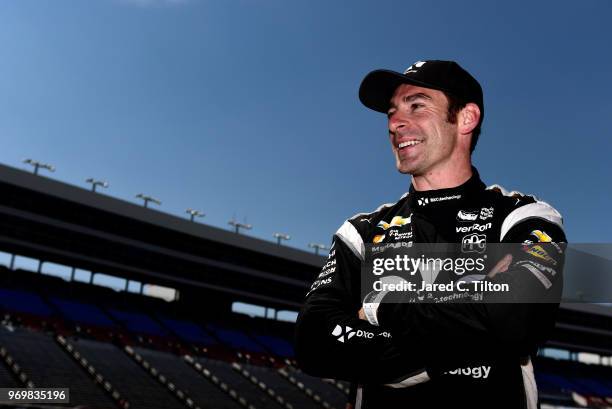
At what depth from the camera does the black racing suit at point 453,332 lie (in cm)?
190

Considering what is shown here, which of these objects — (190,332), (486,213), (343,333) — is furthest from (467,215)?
(190,332)

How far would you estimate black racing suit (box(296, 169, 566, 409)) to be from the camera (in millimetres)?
1897

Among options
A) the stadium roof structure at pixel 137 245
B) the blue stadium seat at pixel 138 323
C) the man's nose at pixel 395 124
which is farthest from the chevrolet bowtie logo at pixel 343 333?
the blue stadium seat at pixel 138 323

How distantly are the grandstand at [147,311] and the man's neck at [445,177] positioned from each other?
25.5 meters

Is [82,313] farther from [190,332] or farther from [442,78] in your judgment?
[442,78]

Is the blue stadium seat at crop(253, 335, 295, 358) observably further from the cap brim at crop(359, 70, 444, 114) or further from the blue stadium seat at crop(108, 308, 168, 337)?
the cap brim at crop(359, 70, 444, 114)

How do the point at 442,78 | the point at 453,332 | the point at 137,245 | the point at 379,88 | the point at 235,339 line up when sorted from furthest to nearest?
the point at 235,339 < the point at 137,245 < the point at 379,88 < the point at 442,78 < the point at 453,332

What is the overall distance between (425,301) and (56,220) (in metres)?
36.5

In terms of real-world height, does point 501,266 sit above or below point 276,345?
below

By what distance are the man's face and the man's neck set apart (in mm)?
23

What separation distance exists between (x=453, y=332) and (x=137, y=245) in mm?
Result: 38495

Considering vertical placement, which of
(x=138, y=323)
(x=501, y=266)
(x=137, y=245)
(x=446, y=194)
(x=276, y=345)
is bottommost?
(x=501, y=266)

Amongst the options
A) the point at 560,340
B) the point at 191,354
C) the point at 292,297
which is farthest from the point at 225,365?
the point at 560,340

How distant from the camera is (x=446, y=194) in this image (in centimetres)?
227
